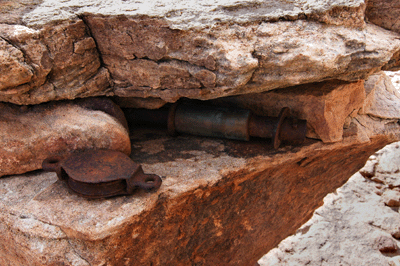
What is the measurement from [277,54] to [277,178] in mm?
825

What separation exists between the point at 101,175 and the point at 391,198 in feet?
8.89

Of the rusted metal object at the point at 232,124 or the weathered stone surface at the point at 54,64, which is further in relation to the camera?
the rusted metal object at the point at 232,124

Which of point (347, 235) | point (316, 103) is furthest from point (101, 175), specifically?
point (347, 235)

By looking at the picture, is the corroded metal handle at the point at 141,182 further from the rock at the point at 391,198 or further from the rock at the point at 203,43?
the rock at the point at 391,198

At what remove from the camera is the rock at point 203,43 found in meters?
1.30

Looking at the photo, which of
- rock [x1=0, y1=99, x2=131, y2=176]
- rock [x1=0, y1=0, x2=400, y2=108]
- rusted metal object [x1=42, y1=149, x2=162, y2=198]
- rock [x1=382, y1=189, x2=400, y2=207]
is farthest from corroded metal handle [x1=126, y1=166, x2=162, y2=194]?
rock [x1=382, y1=189, x2=400, y2=207]

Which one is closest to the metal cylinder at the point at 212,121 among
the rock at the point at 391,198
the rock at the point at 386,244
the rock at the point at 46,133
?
the rock at the point at 46,133

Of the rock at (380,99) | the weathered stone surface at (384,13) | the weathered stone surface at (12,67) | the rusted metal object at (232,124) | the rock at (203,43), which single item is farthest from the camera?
the rock at (380,99)

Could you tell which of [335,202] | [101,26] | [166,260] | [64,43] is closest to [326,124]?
[166,260]

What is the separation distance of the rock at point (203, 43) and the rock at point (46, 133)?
0.28ft

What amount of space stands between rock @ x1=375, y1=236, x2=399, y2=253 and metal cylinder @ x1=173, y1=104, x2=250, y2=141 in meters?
1.56

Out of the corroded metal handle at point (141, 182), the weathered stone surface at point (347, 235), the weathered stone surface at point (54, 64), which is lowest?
the weathered stone surface at point (347, 235)

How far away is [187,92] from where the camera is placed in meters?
1.48

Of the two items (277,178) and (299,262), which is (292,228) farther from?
(277,178)
